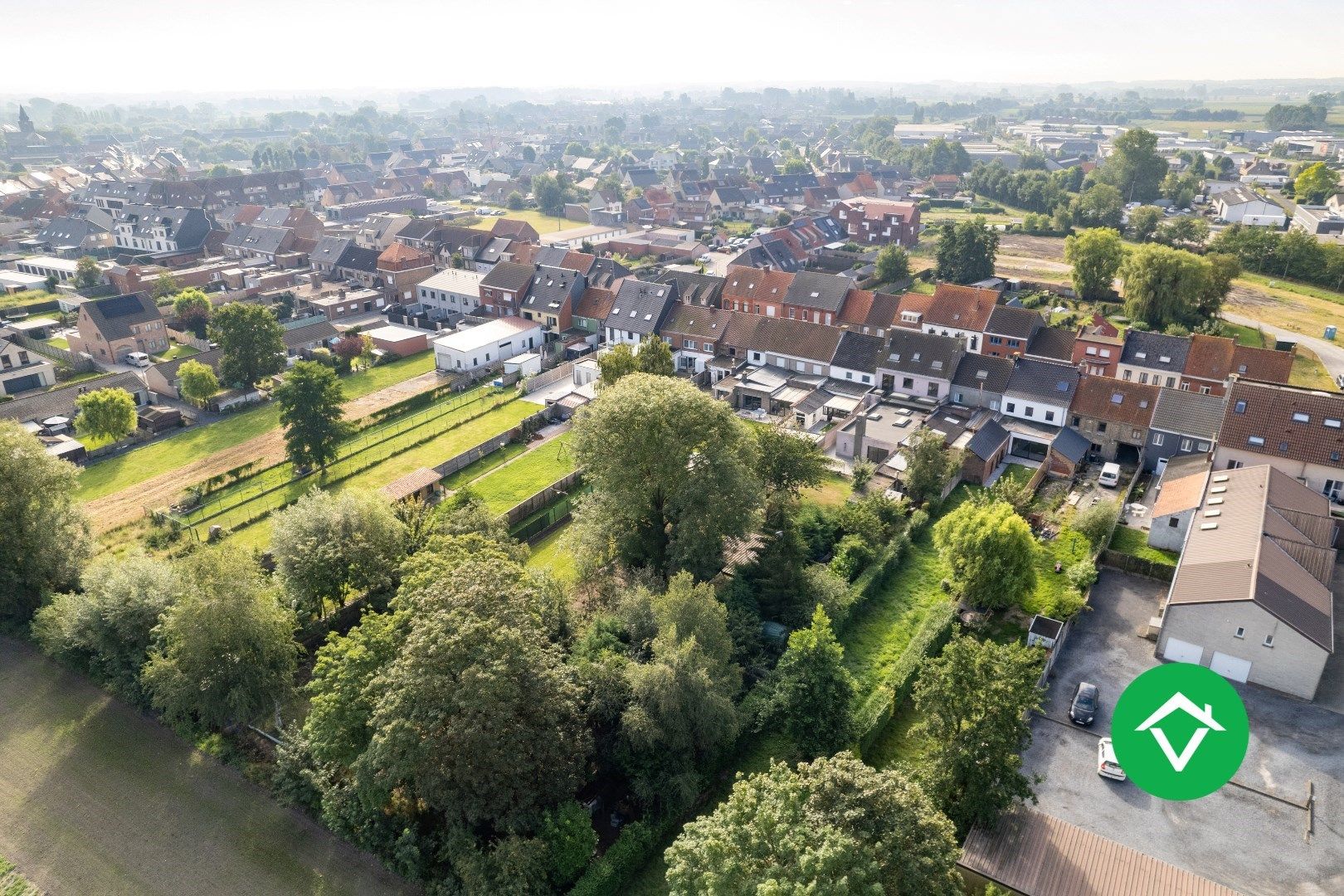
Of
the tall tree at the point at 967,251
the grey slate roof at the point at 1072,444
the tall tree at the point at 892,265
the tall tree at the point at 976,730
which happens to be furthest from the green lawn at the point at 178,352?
the tall tree at the point at 967,251

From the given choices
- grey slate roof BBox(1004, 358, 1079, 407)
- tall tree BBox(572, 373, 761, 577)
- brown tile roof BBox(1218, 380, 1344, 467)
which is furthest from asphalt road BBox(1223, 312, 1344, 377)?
tall tree BBox(572, 373, 761, 577)

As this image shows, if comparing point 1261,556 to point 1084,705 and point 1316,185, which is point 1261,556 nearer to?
point 1084,705

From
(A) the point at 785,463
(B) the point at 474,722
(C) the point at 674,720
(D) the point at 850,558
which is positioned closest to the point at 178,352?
(A) the point at 785,463

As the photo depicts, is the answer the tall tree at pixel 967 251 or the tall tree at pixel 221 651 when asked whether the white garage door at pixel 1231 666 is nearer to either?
the tall tree at pixel 221 651

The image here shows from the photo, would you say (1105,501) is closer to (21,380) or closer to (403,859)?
(403,859)

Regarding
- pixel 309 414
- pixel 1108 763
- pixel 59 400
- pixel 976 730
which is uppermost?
pixel 309 414

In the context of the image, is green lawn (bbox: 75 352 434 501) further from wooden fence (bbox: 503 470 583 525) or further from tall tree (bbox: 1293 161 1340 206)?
tall tree (bbox: 1293 161 1340 206)
